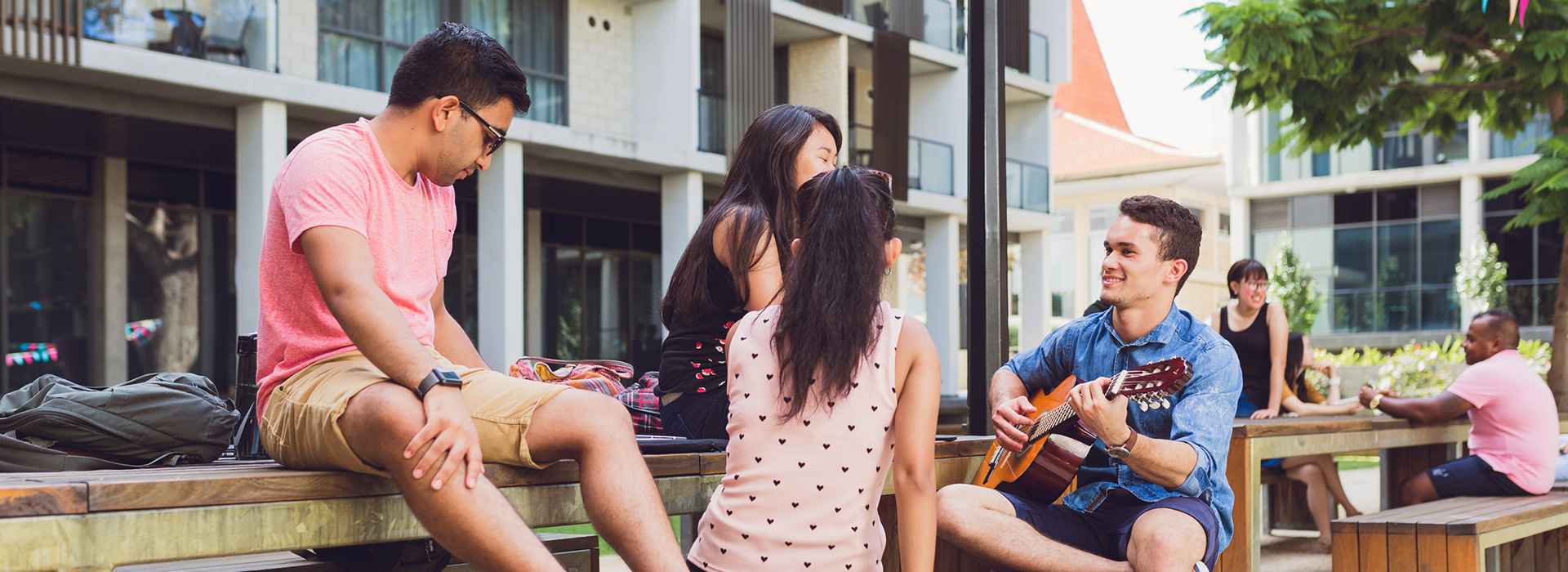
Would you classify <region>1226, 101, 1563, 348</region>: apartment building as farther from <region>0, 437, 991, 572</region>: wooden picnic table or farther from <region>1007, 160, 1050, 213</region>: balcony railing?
<region>0, 437, 991, 572</region>: wooden picnic table

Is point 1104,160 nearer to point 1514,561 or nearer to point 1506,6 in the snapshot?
point 1506,6

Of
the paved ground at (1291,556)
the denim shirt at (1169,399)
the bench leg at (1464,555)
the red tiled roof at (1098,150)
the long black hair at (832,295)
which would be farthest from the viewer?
the red tiled roof at (1098,150)

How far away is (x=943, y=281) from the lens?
2203cm

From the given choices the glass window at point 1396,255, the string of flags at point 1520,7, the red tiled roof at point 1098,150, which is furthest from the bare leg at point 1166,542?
the red tiled roof at point 1098,150

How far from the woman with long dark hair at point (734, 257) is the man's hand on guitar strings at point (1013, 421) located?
77 cm

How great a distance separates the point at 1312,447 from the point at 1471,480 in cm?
125

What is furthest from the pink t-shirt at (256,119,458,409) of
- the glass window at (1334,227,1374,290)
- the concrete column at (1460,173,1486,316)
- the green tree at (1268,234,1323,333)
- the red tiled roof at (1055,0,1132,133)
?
the red tiled roof at (1055,0,1132,133)

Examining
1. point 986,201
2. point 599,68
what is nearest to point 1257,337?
point 986,201

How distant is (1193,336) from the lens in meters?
3.52

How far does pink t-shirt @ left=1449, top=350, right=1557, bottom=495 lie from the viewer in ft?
18.9

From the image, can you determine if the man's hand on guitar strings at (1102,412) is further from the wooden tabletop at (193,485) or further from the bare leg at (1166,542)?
the wooden tabletop at (193,485)

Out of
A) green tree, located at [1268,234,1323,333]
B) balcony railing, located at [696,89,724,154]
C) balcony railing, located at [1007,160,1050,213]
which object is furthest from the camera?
green tree, located at [1268,234,1323,333]

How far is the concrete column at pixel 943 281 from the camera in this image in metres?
22.0

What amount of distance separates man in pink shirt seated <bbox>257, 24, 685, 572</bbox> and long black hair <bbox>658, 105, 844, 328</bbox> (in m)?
0.65
